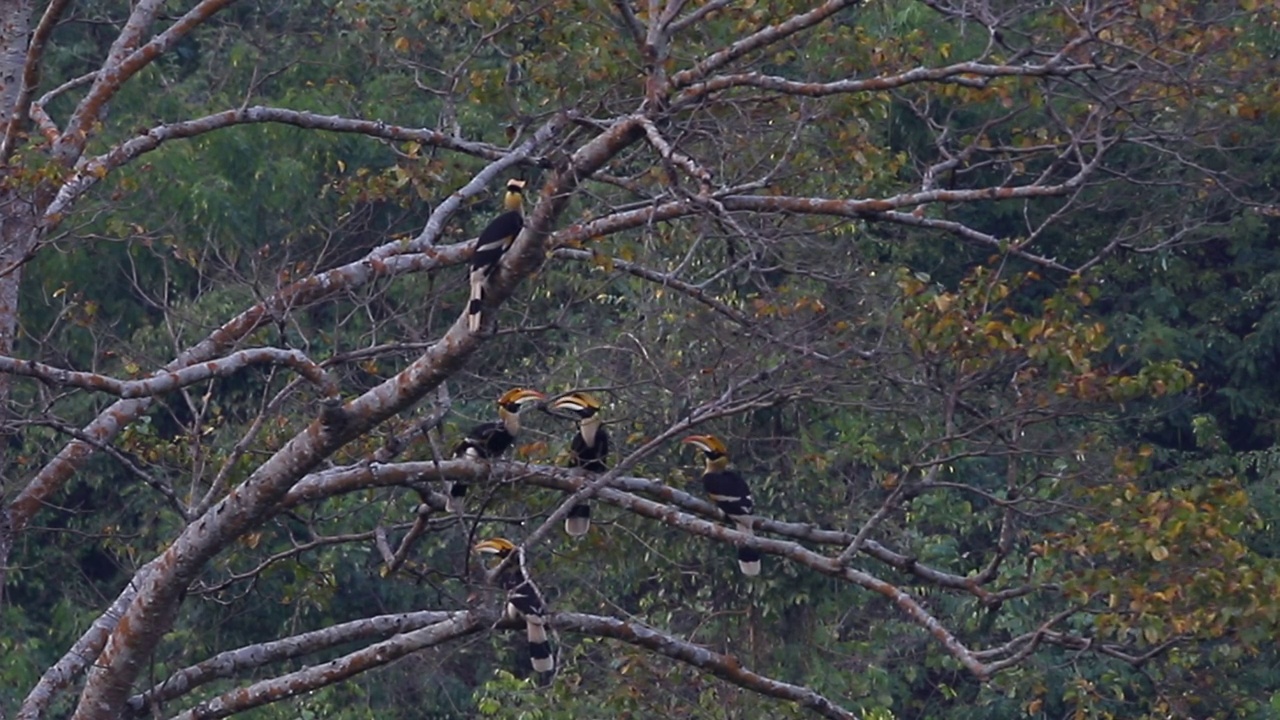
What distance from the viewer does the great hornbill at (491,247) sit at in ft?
15.0

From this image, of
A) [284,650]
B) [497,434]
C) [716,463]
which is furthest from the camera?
[716,463]

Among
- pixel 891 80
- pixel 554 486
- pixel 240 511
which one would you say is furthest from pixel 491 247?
pixel 891 80

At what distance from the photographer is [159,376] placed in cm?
469

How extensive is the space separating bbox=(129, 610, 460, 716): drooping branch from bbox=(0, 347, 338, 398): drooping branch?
85cm

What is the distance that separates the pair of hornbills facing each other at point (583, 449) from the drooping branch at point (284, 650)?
0.39 m

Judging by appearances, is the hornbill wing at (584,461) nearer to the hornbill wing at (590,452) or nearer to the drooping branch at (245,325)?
the hornbill wing at (590,452)

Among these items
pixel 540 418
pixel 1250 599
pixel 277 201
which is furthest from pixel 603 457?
pixel 277 201

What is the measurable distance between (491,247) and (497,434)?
29.9 inches

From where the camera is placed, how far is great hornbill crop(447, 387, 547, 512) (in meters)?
5.29

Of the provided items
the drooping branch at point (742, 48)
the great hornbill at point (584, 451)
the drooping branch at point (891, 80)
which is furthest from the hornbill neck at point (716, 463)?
the drooping branch at point (742, 48)

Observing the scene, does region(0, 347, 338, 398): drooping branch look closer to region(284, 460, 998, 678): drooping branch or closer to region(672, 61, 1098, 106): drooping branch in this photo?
region(284, 460, 998, 678): drooping branch

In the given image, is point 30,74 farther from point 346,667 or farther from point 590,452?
point 346,667

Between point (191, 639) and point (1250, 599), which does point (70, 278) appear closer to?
point (191, 639)

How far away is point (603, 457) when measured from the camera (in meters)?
6.11
